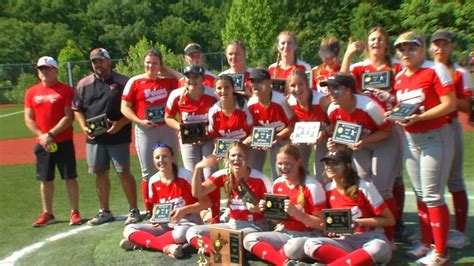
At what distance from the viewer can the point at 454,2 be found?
30.7m

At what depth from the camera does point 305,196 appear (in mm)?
5277

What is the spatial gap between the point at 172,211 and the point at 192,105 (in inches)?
49.2

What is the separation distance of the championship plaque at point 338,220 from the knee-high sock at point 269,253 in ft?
1.64

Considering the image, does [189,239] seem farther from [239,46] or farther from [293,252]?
[239,46]

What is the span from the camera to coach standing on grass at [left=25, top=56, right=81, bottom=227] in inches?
290

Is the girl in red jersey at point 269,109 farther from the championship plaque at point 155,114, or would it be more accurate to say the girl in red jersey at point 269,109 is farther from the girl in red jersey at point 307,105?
the championship plaque at point 155,114

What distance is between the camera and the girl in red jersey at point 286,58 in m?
6.59

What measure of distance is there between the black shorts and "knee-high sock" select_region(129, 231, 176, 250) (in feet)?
6.25

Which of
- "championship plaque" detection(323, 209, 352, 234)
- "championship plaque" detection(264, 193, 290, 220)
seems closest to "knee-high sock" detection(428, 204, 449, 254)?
"championship plaque" detection(323, 209, 352, 234)

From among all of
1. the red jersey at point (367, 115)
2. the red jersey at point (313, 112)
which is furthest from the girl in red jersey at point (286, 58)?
the red jersey at point (367, 115)

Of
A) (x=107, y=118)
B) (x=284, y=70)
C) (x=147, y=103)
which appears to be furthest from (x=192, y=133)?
(x=107, y=118)

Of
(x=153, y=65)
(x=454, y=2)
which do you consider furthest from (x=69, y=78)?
(x=153, y=65)

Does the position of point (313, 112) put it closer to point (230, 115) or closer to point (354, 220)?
point (230, 115)

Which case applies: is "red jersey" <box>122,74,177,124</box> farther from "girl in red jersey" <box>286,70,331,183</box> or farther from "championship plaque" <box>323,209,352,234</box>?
"championship plaque" <box>323,209,352,234</box>
